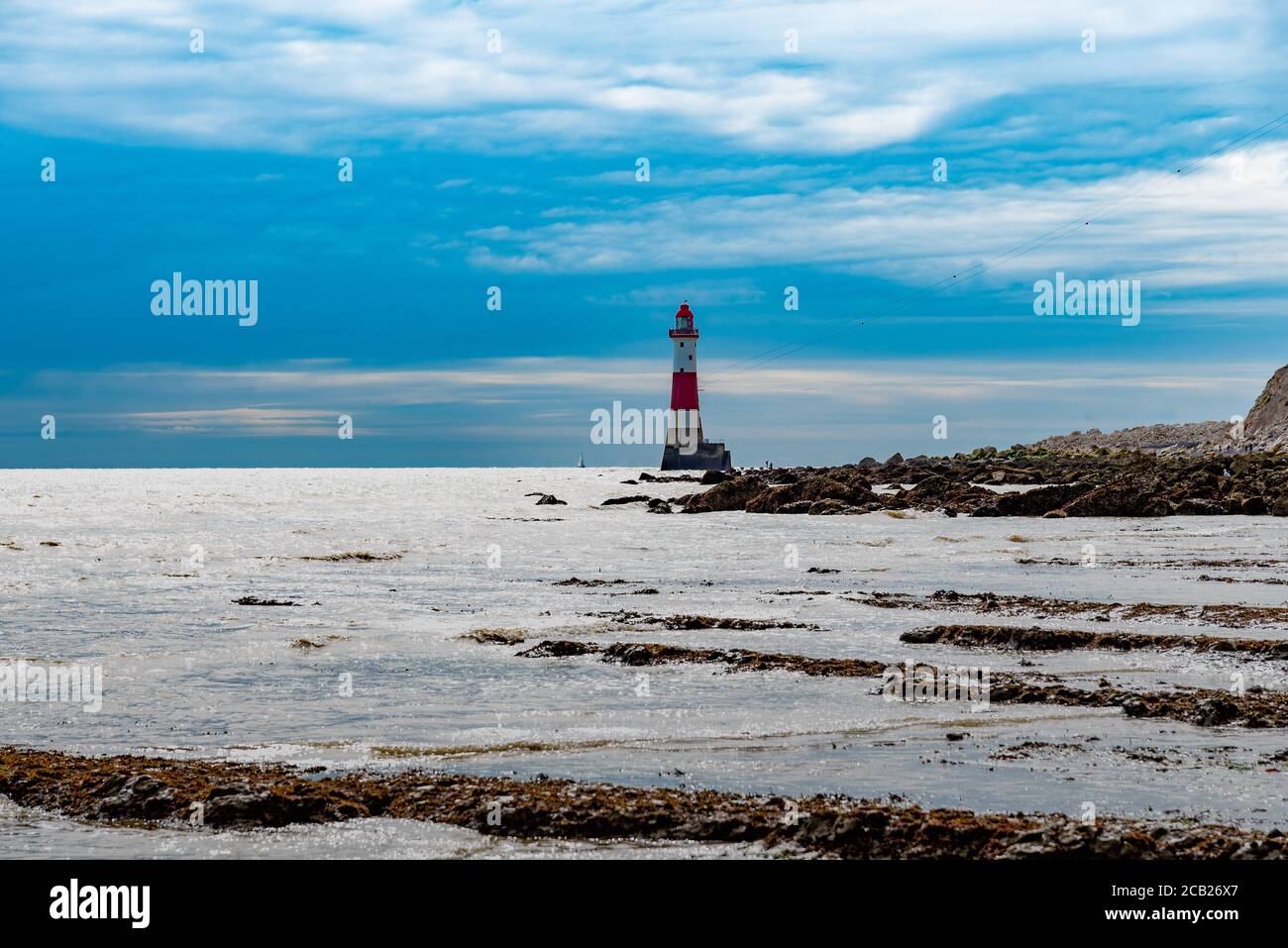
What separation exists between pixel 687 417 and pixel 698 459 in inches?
242

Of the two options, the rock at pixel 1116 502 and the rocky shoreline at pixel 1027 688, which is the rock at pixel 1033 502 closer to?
the rock at pixel 1116 502

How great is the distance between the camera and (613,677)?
37.8 ft

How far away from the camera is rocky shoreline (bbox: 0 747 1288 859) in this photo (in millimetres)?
6094

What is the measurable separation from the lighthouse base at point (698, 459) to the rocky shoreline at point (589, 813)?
312 ft

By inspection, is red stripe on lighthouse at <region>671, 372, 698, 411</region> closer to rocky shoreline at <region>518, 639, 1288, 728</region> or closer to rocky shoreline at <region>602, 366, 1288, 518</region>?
rocky shoreline at <region>602, 366, 1288, 518</region>

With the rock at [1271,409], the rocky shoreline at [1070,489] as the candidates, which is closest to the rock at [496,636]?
the rocky shoreline at [1070,489]

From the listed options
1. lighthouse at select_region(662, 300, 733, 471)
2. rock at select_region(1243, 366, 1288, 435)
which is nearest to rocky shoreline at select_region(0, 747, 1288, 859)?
rock at select_region(1243, 366, 1288, 435)

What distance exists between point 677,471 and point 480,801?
97.3 metres

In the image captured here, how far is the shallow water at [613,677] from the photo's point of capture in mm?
7500

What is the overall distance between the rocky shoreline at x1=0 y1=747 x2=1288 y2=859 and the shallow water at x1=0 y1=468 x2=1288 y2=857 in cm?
26

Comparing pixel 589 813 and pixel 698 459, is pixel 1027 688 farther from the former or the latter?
pixel 698 459

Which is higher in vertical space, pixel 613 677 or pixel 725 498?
pixel 725 498

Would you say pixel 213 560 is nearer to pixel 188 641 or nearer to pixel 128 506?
pixel 188 641

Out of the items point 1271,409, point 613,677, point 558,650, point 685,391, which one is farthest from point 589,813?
point 685,391
